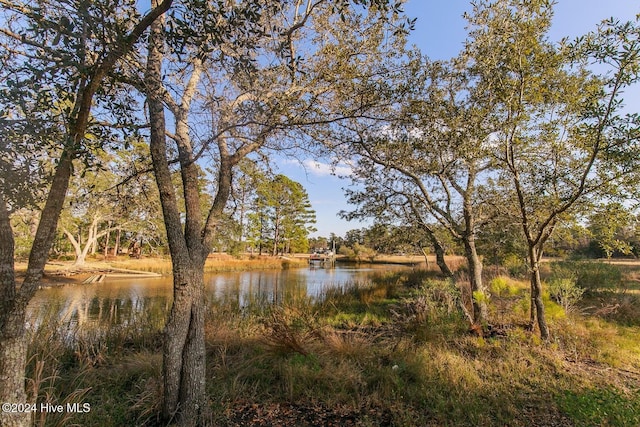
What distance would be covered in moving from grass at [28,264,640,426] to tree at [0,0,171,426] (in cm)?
97

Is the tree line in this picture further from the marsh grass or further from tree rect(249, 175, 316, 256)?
tree rect(249, 175, 316, 256)

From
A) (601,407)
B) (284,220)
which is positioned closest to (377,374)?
(601,407)

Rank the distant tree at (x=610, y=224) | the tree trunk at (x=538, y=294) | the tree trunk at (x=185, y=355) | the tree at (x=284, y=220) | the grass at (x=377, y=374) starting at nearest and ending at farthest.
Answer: the tree trunk at (x=185, y=355) → the grass at (x=377, y=374) → the distant tree at (x=610, y=224) → the tree trunk at (x=538, y=294) → the tree at (x=284, y=220)

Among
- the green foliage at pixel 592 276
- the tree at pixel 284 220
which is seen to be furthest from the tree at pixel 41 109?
the tree at pixel 284 220

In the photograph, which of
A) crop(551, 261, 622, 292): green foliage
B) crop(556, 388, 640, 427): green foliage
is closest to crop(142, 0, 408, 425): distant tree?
crop(556, 388, 640, 427): green foliage

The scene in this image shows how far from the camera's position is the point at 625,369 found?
173 inches

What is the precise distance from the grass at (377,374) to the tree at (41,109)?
3.18 ft

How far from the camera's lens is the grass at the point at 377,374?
3.16 metres

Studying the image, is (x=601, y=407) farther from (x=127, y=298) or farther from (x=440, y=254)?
(x=127, y=298)

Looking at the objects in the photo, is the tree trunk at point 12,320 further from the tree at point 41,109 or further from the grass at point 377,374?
the grass at point 377,374

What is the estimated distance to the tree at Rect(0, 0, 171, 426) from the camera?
5.72 ft

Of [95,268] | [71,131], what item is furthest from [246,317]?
[95,268]

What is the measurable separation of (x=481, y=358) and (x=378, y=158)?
332cm

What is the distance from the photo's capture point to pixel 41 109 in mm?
2145
